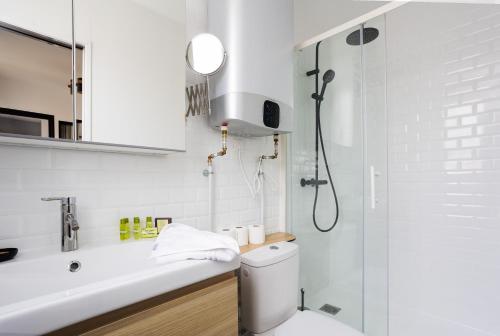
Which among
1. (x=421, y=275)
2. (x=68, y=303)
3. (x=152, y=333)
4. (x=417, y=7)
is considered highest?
(x=417, y=7)

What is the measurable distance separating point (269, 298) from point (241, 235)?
0.36m

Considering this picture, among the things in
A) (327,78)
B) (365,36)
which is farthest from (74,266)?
(365,36)

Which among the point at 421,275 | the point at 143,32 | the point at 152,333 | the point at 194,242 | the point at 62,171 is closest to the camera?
the point at 152,333

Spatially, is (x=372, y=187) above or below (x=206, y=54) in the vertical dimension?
below

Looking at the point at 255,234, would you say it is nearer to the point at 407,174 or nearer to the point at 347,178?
the point at 347,178

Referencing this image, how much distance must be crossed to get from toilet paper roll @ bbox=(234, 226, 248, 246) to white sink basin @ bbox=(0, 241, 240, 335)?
529 mm

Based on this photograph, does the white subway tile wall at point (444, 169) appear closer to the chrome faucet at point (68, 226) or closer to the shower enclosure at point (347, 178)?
the shower enclosure at point (347, 178)

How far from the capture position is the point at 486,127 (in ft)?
5.38

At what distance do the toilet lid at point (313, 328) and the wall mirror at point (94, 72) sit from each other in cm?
96

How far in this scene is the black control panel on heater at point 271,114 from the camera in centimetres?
143

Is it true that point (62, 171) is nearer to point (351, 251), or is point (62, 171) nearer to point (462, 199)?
point (351, 251)

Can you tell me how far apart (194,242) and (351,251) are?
1.20 m

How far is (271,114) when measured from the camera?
1469 mm

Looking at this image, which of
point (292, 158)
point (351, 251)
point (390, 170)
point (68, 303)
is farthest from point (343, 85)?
point (68, 303)
